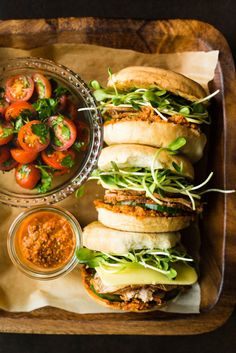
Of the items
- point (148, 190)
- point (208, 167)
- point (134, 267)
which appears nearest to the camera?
point (148, 190)

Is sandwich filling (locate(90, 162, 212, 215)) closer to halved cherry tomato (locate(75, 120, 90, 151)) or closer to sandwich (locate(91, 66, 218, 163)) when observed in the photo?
sandwich (locate(91, 66, 218, 163))

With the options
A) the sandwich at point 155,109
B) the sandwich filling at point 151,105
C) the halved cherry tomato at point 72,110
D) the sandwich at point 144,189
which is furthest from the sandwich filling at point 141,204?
the halved cherry tomato at point 72,110

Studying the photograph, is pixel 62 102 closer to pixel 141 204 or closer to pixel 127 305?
pixel 141 204

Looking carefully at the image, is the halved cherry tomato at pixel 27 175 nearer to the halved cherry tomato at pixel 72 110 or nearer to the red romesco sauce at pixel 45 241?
the red romesco sauce at pixel 45 241

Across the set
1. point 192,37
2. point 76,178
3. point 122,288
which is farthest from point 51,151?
point 192,37

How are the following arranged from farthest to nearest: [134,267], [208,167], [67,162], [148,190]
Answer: [208,167] < [67,162] < [134,267] < [148,190]

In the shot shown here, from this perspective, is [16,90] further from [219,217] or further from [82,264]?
[219,217]

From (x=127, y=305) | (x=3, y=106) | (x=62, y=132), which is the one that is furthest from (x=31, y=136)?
(x=127, y=305)

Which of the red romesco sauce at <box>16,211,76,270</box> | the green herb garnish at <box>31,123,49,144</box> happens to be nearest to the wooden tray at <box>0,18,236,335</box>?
the red romesco sauce at <box>16,211,76,270</box>
